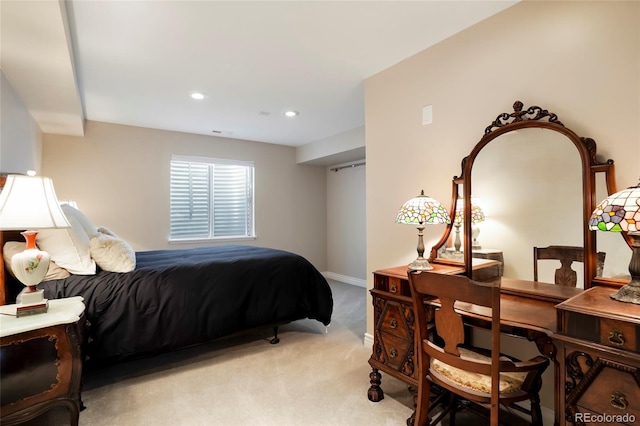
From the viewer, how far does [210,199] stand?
5.10 meters

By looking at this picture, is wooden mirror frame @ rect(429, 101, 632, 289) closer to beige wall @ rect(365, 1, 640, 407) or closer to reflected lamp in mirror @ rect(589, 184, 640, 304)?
beige wall @ rect(365, 1, 640, 407)

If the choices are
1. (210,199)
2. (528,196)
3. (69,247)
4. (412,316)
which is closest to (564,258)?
(528,196)

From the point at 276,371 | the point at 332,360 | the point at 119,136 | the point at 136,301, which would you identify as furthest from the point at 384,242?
the point at 119,136

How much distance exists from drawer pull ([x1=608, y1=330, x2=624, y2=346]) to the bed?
227 centimetres

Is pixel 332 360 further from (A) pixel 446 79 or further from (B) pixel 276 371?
(A) pixel 446 79

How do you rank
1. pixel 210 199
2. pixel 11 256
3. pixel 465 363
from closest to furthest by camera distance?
pixel 465 363, pixel 11 256, pixel 210 199

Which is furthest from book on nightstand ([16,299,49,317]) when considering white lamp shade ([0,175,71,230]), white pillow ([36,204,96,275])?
white pillow ([36,204,96,275])

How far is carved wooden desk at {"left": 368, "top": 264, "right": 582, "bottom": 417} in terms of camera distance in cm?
145

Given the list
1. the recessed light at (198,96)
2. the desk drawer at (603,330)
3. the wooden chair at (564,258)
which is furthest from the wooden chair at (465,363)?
the recessed light at (198,96)

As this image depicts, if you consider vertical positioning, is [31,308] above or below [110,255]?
below

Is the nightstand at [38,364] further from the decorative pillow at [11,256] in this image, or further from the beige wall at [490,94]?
the beige wall at [490,94]

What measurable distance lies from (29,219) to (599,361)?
2.56 metres

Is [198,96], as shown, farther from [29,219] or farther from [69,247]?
[29,219]

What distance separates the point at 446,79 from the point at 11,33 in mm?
2704
